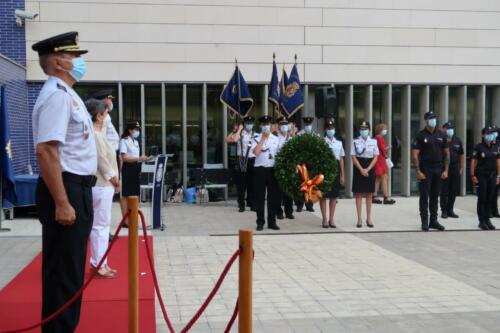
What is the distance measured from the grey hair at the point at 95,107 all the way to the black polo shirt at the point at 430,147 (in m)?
6.18

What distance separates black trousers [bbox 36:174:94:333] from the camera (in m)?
3.98

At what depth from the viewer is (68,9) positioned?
14.9 metres

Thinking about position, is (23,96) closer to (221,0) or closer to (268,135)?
(221,0)

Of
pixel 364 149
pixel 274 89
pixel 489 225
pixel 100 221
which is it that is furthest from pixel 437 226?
pixel 100 221

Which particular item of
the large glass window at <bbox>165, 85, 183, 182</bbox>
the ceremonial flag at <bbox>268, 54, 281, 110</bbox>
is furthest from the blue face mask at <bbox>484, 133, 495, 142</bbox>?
the large glass window at <bbox>165, 85, 183, 182</bbox>

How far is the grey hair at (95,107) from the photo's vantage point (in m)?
6.52

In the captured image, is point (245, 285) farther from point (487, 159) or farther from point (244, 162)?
point (244, 162)

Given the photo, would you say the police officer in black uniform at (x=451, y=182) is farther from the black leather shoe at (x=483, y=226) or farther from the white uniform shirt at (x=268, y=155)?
the white uniform shirt at (x=268, y=155)

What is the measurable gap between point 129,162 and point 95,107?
374 cm

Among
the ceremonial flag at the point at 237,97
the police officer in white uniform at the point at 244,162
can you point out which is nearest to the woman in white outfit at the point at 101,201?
the police officer in white uniform at the point at 244,162

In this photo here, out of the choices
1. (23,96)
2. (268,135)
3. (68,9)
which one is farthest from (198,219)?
(68,9)

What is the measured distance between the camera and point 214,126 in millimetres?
16016

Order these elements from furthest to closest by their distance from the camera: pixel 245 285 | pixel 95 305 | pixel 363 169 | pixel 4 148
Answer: pixel 363 169
pixel 4 148
pixel 95 305
pixel 245 285

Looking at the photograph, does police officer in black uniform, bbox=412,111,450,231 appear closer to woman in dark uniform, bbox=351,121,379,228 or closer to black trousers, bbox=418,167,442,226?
black trousers, bbox=418,167,442,226
